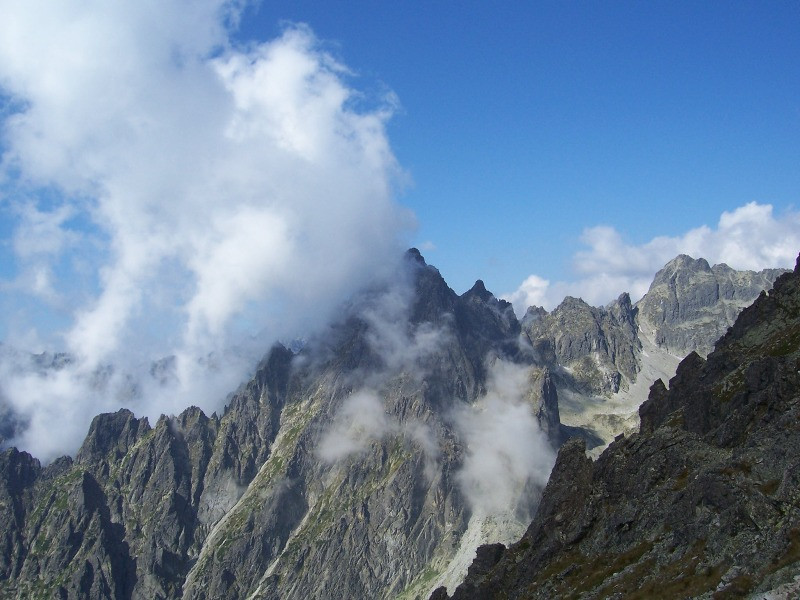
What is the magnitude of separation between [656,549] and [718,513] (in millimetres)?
9558

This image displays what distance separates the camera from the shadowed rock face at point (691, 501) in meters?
59.0

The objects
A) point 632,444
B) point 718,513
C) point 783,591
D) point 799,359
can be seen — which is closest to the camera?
point 783,591

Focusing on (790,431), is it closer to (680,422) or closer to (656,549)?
(656,549)

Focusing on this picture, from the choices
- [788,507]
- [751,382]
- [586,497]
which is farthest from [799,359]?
[788,507]

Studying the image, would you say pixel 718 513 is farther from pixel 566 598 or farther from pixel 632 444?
pixel 632 444

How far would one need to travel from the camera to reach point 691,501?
7306cm

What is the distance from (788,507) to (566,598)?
96.3 ft

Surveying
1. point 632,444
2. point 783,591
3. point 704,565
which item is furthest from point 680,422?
point 783,591

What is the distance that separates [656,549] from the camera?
7356cm

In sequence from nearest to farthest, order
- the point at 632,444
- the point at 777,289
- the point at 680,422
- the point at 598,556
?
the point at 598,556 < the point at 632,444 < the point at 680,422 < the point at 777,289

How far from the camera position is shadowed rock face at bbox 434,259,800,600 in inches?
2324

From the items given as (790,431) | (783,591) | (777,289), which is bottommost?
(783,591)

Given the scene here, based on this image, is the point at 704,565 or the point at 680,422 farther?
the point at 680,422

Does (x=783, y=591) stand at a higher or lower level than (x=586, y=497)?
lower
